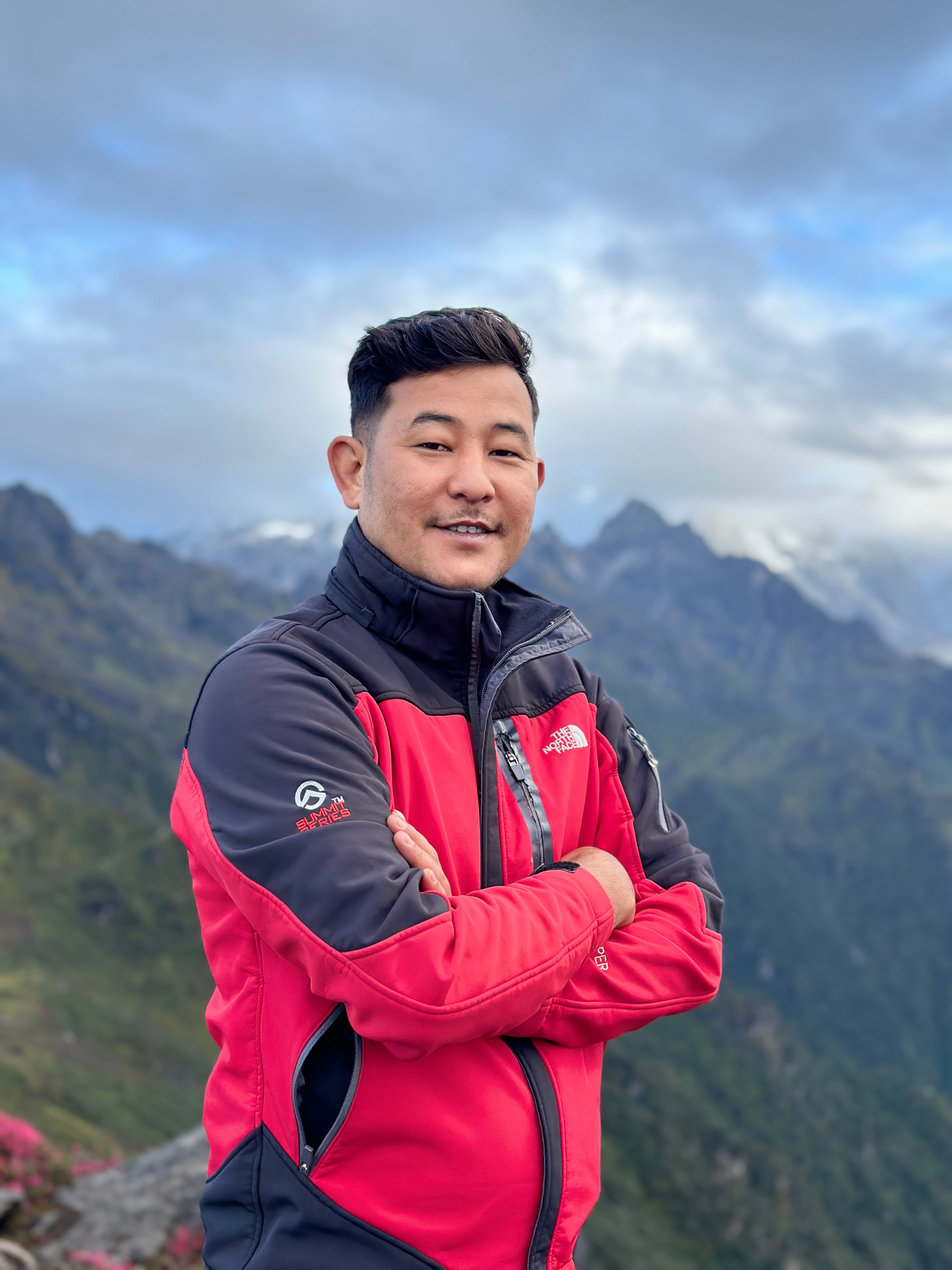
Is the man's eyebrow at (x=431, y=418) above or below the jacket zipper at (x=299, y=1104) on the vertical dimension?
above

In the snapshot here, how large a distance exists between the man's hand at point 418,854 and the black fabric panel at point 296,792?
7cm

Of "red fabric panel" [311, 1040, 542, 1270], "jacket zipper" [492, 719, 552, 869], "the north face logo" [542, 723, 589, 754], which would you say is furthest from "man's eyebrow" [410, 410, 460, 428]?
"red fabric panel" [311, 1040, 542, 1270]

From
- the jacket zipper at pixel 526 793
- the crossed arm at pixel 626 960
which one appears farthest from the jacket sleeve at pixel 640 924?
the jacket zipper at pixel 526 793

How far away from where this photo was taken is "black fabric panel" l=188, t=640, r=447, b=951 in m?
4.29

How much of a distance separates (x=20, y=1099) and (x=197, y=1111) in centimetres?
6043

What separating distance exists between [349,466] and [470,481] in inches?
38.3

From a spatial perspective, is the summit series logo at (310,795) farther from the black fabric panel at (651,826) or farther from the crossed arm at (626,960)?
the black fabric panel at (651,826)

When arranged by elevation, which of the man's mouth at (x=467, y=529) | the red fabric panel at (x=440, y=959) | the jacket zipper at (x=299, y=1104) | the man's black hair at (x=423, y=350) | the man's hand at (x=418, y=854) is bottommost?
the jacket zipper at (x=299, y=1104)

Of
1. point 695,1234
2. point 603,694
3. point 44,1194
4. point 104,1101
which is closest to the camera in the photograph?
point 603,694

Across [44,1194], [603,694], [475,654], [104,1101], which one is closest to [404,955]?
[475,654]

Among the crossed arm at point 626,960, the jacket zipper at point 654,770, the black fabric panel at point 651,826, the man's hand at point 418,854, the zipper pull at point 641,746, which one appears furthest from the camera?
the zipper pull at point 641,746

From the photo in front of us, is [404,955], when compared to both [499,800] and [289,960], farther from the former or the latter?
[499,800]

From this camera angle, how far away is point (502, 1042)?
15.9 ft

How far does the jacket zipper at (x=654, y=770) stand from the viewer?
6426 mm
